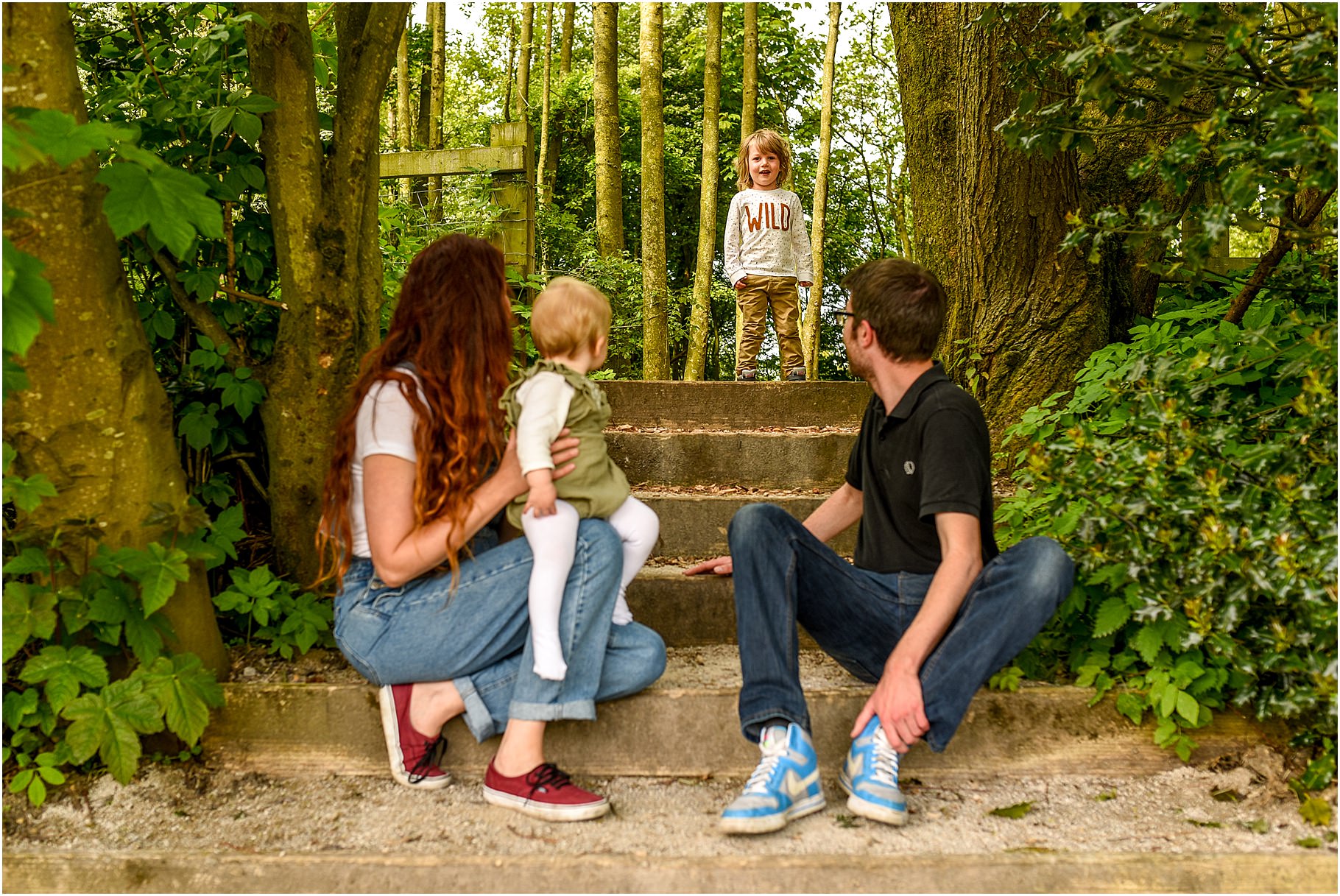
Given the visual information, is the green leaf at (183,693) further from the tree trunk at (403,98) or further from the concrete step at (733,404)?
the tree trunk at (403,98)

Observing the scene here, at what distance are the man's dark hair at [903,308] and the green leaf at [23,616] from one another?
2.20 m

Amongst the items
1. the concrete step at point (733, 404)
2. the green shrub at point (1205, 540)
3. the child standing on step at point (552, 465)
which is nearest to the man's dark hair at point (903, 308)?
the green shrub at point (1205, 540)

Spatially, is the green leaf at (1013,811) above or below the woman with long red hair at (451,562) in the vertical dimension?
below

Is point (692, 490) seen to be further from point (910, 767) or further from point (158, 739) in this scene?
point (158, 739)

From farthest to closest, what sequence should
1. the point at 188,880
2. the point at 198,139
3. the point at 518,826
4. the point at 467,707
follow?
1. the point at 198,139
2. the point at 467,707
3. the point at 518,826
4. the point at 188,880

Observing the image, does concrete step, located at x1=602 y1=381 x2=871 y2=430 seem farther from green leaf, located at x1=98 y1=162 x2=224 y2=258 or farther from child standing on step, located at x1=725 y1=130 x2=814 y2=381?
green leaf, located at x1=98 y1=162 x2=224 y2=258

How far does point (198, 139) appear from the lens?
3070 mm

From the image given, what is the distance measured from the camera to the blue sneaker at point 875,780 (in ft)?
7.77

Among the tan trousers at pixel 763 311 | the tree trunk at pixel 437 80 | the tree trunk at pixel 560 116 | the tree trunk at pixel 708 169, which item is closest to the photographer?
the tan trousers at pixel 763 311

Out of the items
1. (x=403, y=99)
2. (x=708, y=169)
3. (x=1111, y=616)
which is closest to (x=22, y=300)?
(x=1111, y=616)

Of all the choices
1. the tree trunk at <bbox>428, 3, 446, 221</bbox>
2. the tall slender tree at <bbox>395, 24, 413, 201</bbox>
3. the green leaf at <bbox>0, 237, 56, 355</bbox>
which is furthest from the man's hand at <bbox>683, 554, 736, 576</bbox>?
the tall slender tree at <bbox>395, 24, 413, 201</bbox>

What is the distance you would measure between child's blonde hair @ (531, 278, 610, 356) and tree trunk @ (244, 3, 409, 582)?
0.85 metres

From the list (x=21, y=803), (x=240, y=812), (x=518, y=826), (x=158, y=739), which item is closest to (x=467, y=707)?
(x=518, y=826)

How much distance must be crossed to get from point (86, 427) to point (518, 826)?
1.49 meters
